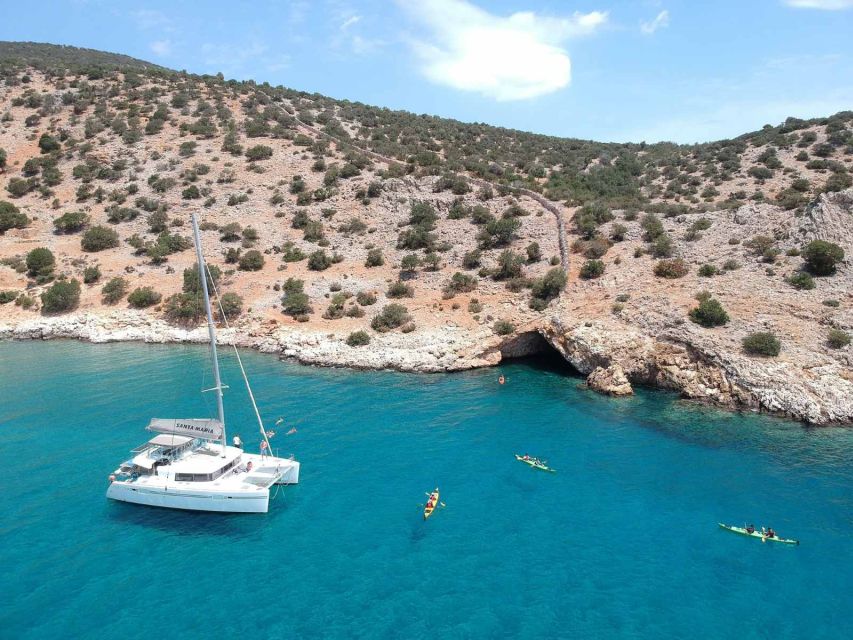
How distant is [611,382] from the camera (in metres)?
36.5

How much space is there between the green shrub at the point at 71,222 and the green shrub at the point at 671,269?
7147 cm

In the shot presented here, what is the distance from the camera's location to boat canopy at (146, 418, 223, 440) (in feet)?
81.6

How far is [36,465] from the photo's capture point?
26.9 m

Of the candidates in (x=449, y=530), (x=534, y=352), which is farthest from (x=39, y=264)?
(x=449, y=530)

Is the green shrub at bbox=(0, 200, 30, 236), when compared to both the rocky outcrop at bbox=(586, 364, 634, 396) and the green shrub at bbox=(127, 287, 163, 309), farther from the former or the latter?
the rocky outcrop at bbox=(586, 364, 634, 396)

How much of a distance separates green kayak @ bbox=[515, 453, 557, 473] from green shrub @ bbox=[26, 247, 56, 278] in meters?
58.3

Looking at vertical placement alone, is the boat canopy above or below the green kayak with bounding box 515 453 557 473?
above

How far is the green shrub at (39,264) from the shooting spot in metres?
56.9

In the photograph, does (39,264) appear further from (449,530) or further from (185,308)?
(449,530)

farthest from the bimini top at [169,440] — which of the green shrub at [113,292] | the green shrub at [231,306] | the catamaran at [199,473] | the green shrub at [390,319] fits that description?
the green shrub at [113,292]

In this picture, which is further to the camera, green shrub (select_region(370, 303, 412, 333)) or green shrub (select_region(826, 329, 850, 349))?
green shrub (select_region(370, 303, 412, 333))

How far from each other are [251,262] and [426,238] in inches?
826

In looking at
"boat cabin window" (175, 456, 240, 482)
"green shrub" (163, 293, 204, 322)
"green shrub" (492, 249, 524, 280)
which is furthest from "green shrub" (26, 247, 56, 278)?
"green shrub" (492, 249, 524, 280)

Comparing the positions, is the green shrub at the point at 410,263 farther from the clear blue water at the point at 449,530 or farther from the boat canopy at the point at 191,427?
the boat canopy at the point at 191,427
